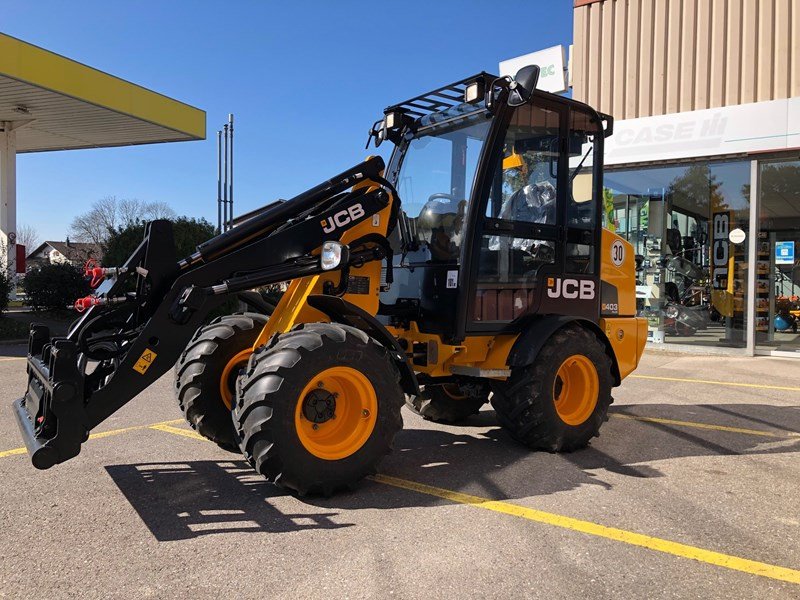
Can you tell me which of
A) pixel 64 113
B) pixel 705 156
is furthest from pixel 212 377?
pixel 64 113

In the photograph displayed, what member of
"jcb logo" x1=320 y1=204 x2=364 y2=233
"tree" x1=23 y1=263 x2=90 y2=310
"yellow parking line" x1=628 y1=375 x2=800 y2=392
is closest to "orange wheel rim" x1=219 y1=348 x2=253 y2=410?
"jcb logo" x1=320 y1=204 x2=364 y2=233

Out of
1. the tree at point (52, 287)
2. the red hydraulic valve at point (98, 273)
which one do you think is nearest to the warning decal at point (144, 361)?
the red hydraulic valve at point (98, 273)

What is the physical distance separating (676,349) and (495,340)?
30.9 feet

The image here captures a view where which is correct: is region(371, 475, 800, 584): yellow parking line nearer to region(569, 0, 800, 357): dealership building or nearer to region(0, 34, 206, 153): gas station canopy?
region(569, 0, 800, 357): dealership building

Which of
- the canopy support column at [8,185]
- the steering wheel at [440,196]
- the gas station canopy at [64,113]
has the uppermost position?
the gas station canopy at [64,113]

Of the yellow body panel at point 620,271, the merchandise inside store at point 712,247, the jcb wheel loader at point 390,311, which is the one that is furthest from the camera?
the merchandise inside store at point 712,247

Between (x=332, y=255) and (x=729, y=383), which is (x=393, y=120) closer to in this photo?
(x=332, y=255)

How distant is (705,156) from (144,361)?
11.7 metres

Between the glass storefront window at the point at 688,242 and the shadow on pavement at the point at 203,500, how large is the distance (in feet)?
35.2

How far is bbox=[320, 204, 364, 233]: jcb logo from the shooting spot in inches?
179

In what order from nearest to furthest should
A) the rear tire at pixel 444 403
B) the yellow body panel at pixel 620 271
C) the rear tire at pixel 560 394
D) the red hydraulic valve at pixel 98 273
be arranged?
1. the red hydraulic valve at pixel 98 273
2. the rear tire at pixel 560 394
3. the yellow body panel at pixel 620 271
4. the rear tire at pixel 444 403

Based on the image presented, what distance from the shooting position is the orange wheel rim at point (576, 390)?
538 cm

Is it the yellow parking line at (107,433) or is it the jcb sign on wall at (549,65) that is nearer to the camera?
the yellow parking line at (107,433)

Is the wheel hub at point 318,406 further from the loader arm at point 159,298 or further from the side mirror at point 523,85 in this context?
the side mirror at point 523,85
